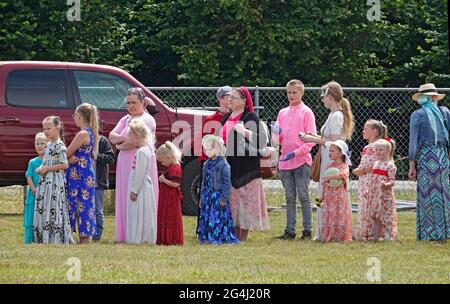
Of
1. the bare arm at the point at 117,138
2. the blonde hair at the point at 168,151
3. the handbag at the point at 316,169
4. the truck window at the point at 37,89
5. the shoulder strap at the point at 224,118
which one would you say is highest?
the truck window at the point at 37,89

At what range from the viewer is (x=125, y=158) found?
45.1ft

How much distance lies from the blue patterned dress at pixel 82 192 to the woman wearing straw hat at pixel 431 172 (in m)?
3.46

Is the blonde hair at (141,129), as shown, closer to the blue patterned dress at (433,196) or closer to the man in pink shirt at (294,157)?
the man in pink shirt at (294,157)

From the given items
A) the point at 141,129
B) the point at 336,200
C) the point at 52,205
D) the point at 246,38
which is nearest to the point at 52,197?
the point at 52,205

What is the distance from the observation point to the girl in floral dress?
43.2 ft

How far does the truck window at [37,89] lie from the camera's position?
1669 centimetres

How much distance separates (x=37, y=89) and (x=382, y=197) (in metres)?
5.30

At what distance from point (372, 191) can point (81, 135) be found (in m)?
3.25

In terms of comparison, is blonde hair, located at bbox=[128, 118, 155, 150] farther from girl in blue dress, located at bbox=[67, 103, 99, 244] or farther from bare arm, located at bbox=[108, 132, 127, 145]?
girl in blue dress, located at bbox=[67, 103, 99, 244]

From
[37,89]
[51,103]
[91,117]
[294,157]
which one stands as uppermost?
[37,89]

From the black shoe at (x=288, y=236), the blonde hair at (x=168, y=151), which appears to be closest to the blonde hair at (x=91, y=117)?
the blonde hair at (x=168, y=151)

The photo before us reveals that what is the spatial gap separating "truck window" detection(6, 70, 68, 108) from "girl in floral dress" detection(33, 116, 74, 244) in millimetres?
3395

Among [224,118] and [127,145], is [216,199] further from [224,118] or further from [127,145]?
[127,145]
